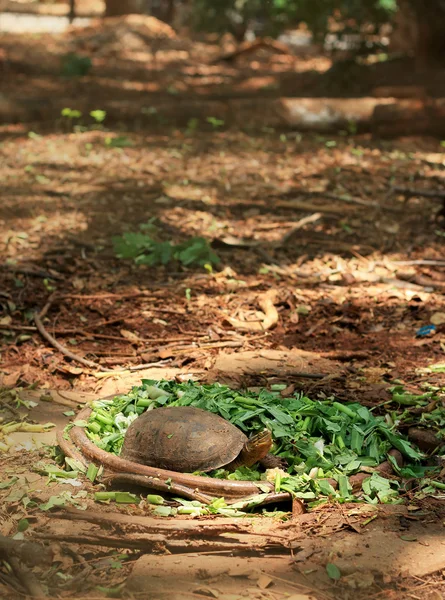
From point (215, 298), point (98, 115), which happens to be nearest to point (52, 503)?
point (215, 298)

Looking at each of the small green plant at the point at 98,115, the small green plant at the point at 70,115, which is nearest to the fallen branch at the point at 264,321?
the small green plant at the point at 98,115

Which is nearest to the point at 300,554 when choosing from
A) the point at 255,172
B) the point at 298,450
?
the point at 298,450

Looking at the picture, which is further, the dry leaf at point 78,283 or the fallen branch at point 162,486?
the dry leaf at point 78,283

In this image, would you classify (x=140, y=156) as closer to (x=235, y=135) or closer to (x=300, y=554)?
(x=235, y=135)

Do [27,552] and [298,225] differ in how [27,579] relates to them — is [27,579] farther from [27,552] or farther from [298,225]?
[298,225]

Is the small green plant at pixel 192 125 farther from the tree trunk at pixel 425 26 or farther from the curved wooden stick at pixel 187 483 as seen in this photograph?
the curved wooden stick at pixel 187 483

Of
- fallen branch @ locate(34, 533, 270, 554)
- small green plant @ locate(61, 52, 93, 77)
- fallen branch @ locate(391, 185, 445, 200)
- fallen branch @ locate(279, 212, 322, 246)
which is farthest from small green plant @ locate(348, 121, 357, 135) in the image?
fallen branch @ locate(34, 533, 270, 554)

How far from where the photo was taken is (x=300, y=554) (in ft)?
10.9

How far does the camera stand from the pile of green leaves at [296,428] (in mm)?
3793

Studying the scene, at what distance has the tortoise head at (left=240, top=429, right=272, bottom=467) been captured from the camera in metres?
3.67

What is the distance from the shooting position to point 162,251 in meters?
7.04

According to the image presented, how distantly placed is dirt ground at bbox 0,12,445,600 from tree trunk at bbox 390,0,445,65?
84cm

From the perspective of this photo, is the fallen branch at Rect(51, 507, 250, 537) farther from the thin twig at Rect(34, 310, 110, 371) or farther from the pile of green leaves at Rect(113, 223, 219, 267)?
the pile of green leaves at Rect(113, 223, 219, 267)

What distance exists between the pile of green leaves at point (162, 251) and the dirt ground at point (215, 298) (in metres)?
0.11
